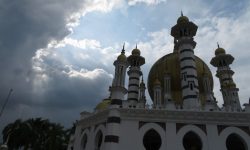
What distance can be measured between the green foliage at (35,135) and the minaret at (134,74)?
10.5 meters

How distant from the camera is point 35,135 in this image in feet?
88.7

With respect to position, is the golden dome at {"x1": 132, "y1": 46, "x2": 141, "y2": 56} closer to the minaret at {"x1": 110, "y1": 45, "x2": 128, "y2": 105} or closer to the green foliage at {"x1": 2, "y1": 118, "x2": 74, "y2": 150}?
the minaret at {"x1": 110, "y1": 45, "x2": 128, "y2": 105}

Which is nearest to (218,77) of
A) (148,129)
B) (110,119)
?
(148,129)

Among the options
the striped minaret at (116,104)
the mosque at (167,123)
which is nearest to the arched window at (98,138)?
the mosque at (167,123)

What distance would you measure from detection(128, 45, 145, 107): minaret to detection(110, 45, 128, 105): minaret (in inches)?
234

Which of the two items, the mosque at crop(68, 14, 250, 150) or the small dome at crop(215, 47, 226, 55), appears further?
the small dome at crop(215, 47, 226, 55)

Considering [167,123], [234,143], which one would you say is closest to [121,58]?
[167,123]

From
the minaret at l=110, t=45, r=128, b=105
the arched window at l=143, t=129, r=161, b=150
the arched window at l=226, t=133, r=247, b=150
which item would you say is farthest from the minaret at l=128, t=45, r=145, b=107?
the arched window at l=226, t=133, r=247, b=150

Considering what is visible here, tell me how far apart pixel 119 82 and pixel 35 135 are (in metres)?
14.3

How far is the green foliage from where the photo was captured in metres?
26.4

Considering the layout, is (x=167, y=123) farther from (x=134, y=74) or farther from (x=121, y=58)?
(x=134, y=74)

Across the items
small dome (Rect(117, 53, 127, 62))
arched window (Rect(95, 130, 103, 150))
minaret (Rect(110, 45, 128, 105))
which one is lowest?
arched window (Rect(95, 130, 103, 150))

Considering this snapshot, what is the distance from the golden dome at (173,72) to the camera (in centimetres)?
2388

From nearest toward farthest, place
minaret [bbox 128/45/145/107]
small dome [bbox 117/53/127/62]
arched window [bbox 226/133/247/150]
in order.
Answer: arched window [bbox 226/133/247/150]
small dome [bbox 117/53/127/62]
minaret [bbox 128/45/145/107]
